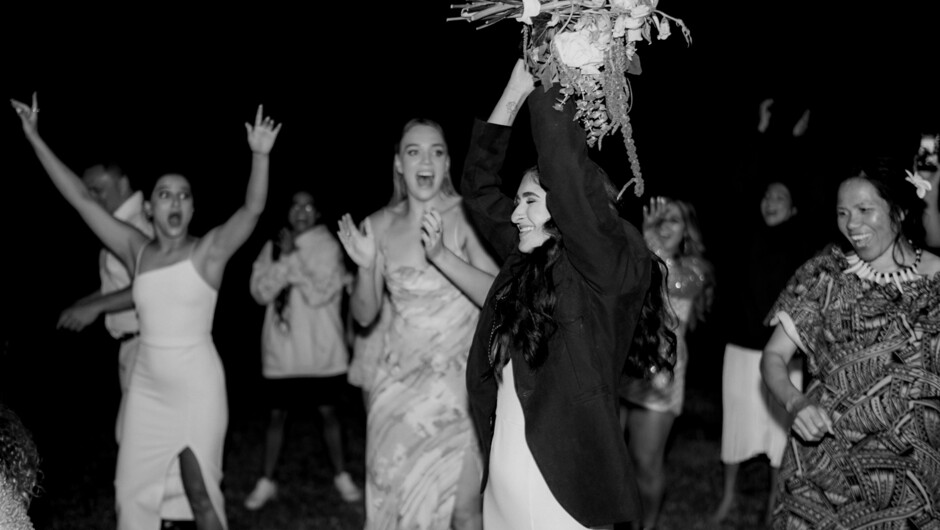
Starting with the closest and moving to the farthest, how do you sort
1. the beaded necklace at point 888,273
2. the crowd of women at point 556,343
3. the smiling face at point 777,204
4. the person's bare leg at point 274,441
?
the crowd of women at point 556,343 → the beaded necklace at point 888,273 → the smiling face at point 777,204 → the person's bare leg at point 274,441

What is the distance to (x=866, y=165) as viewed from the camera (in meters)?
4.02

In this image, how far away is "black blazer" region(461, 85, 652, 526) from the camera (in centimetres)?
298

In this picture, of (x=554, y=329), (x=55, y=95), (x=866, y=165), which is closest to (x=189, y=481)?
(x=554, y=329)

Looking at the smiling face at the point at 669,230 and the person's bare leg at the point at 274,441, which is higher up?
the smiling face at the point at 669,230

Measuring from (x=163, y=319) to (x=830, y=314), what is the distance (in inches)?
119

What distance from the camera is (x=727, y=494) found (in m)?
6.55

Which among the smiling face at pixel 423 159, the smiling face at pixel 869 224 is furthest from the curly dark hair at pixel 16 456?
the smiling face at pixel 869 224

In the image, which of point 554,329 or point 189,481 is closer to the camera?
point 554,329

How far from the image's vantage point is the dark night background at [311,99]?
29.6 ft

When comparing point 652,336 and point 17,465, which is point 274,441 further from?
point 652,336

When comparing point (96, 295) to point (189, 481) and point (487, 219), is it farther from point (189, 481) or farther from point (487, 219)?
point (487, 219)

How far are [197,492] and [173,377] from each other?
0.55 metres

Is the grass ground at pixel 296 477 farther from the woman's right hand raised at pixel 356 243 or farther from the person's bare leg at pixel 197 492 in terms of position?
the woman's right hand raised at pixel 356 243

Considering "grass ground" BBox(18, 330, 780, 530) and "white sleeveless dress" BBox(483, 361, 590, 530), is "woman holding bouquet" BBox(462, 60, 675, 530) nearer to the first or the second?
"white sleeveless dress" BBox(483, 361, 590, 530)
